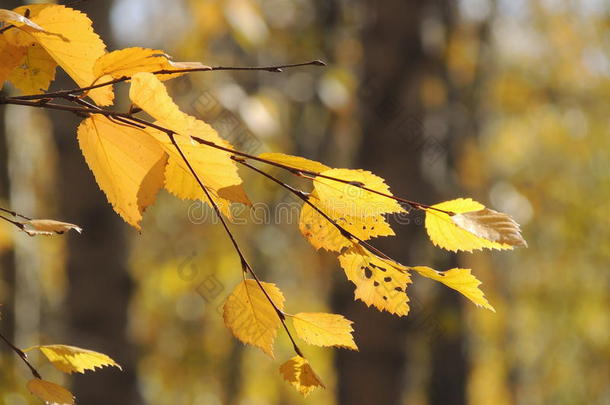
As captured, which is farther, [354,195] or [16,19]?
[354,195]

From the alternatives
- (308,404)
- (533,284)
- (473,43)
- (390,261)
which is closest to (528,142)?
(533,284)

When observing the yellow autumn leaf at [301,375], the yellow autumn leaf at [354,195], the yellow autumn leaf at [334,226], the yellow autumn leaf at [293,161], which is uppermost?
the yellow autumn leaf at [293,161]

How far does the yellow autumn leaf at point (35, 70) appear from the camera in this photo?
0.69m

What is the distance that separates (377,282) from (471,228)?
0.47ft

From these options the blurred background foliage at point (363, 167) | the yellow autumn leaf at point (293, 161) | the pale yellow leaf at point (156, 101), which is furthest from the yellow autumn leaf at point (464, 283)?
the blurred background foliage at point (363, 167)

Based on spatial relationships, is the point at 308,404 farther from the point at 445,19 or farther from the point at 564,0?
the point at 445,19

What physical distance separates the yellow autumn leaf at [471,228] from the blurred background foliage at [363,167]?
121 cm

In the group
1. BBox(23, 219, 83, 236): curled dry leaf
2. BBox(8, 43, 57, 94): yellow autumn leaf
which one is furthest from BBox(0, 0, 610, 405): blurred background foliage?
BBox(23, 219, 83, 236): curled dry leaf

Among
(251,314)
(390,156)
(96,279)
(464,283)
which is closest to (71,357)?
(251,314)

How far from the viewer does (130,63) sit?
→ 589mm

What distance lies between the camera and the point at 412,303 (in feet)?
10.2

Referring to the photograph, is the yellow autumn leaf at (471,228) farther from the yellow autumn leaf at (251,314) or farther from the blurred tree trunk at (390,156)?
the blurred tree trunk at (390,156)

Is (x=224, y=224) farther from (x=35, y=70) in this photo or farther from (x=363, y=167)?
(x=363, y=167)

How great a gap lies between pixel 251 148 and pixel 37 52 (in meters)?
1.79
